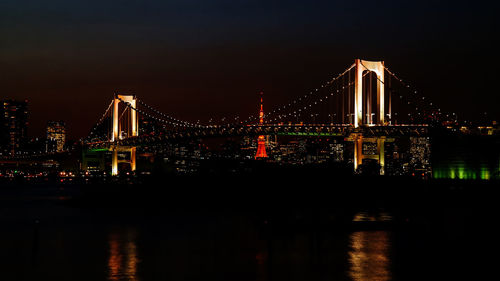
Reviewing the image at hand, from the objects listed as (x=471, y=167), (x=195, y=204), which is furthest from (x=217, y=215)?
(x=471, y=167)

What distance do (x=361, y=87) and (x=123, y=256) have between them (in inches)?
1199

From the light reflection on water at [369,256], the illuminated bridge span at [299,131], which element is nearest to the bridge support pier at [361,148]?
the illuminated bridge span at [299,131]

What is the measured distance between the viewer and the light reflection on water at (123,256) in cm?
1786

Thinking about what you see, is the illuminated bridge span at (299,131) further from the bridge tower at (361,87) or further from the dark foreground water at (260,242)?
the dark foreground water at (260,242)

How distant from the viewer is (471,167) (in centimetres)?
3938

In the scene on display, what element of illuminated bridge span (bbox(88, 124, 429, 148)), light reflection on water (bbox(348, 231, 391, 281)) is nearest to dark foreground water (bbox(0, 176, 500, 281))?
light reflection on water (bbox(348, 231, 391, 281))

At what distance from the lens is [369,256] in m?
20.1

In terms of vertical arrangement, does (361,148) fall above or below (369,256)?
above

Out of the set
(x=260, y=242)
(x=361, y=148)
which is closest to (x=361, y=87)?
(x=361, y=148)

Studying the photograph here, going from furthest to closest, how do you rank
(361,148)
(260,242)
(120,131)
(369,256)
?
(120,131), (361,148), (260,242), (369,256)

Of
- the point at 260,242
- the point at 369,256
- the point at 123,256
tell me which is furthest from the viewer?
the point at 260,242

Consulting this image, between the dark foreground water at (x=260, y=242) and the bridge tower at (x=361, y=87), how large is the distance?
1134cm

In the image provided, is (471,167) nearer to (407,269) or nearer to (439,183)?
(439,183)

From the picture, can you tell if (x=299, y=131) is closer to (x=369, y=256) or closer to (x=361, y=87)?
(x=361, y=87)
